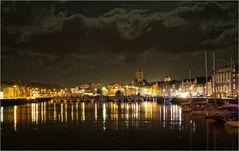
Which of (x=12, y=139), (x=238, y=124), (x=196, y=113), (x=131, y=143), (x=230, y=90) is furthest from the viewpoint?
(x=230, y=90)

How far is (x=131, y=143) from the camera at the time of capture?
42.2 m

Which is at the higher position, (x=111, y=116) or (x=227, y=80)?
Answer: (x=227, y=80)

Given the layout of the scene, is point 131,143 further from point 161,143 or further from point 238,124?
point 238,124

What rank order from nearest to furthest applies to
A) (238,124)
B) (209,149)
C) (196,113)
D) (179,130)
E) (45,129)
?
(209,149), (238,124), (179,130), (45,129), (196,113)

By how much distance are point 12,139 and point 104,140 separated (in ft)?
32.7

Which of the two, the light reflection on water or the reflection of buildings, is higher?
the reflection of buildings

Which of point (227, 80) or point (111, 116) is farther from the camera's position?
point (227, 80)

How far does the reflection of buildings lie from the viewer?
15107 cm

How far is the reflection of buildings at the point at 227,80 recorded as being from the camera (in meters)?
151

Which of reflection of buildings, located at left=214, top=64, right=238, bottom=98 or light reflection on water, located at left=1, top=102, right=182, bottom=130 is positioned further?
reflection of buildings, located at left=214, top=64, right=238, bottom=98

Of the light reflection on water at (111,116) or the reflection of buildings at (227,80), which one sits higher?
the reflection of buildings at (227,80)

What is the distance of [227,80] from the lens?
16050cm

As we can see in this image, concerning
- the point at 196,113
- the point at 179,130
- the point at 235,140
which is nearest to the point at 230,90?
the point at 196,113

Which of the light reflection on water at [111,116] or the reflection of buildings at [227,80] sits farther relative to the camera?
the reflection of buildings at [227,80]
